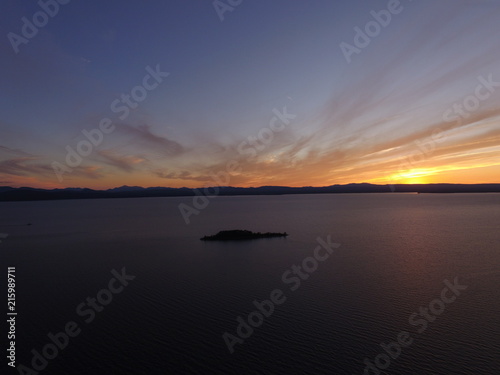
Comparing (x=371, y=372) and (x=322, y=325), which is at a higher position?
(x=322, y=325)

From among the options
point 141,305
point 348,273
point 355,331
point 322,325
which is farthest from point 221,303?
point 348,273

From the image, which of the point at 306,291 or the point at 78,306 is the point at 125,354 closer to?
the point at 78,306

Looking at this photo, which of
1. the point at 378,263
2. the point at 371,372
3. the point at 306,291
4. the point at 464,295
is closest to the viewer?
the point at 371,372

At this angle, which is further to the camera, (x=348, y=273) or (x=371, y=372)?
(x=348, y=273)

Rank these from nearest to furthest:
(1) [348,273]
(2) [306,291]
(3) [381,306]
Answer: (3) [381,306] < (2) [306,291] < (1) [348,273]

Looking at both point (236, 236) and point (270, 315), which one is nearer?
point (270, 315)

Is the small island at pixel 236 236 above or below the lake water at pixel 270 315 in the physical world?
above

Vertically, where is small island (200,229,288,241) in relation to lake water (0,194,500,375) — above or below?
above

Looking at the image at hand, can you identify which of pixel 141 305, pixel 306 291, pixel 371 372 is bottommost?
pixel 371 372

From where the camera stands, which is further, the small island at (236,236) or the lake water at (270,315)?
the small island at (236,236)

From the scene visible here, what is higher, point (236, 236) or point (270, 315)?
point (236, 236)

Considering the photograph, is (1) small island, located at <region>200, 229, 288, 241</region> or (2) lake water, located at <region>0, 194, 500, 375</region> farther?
(1) small island, located at <region>200, 229, 288, 241</region>
